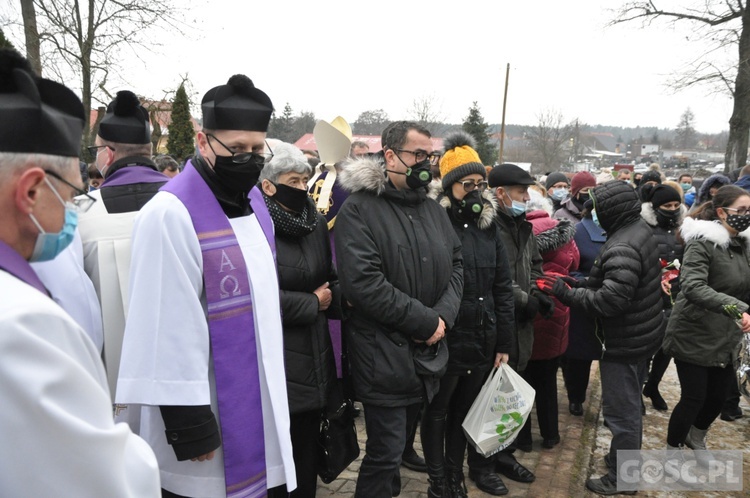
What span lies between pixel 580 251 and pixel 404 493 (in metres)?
2.61

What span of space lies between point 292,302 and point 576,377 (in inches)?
132

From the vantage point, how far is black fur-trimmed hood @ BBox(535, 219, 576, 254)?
4559 mm

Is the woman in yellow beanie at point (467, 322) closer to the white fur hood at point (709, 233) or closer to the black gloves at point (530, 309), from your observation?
the black gloves at point (530, 309)

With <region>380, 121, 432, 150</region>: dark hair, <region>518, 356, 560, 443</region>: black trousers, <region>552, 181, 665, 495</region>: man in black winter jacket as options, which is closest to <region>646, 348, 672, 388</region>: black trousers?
<region>518, 356, 560, 443</region>: black trousers

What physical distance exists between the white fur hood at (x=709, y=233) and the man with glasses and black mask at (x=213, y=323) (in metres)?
3.17

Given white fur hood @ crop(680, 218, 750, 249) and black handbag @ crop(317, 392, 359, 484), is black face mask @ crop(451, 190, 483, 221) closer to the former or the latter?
black handbag @ crop(317, 392, 359, 484)

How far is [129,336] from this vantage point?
2018 mm

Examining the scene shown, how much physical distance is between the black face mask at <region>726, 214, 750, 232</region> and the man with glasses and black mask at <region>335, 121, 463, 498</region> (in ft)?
7.46

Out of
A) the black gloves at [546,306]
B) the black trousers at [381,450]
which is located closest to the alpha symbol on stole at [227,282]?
the black trousers at [381,450]

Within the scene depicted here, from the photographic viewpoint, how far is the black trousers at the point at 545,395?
4.56m

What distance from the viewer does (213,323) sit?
2.18 m

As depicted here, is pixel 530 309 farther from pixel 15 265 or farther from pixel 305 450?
pixel 15 265

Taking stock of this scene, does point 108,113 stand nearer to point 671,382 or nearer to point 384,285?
point 384,285

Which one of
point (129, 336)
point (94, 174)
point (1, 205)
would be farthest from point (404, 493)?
point (94, 174)
